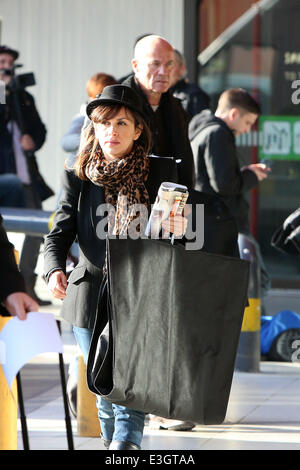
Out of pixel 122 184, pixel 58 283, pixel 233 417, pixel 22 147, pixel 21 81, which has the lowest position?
pixel 233 417

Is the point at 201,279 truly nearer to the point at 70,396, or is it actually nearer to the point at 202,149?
the point at 70,396

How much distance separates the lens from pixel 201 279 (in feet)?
13.4

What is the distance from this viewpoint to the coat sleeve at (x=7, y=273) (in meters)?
3.50

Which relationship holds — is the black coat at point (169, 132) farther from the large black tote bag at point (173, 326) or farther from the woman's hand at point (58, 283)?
the large black tote bag at point (173, 326)

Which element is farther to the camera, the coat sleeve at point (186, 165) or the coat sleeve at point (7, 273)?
the coat sleeve at point (186, 165)

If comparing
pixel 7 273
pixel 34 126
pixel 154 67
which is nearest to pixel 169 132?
pixel 154 67

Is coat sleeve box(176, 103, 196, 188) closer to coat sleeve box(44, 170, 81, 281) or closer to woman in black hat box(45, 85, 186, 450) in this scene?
woman in black hat box(45, 85, 186, 450)

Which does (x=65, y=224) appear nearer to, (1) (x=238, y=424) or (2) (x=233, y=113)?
(1) (x=238, y=424)

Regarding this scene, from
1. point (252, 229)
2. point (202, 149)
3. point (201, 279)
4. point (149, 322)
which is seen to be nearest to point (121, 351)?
point (149, 322)

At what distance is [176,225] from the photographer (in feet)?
14.4

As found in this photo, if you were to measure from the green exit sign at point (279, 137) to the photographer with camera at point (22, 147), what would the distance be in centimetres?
274

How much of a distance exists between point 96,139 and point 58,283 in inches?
26.3

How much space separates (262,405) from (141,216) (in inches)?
100

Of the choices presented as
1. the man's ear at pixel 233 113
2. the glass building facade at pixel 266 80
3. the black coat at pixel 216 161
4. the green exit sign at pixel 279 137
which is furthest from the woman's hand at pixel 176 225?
the green exit sign at pixel 279 137
